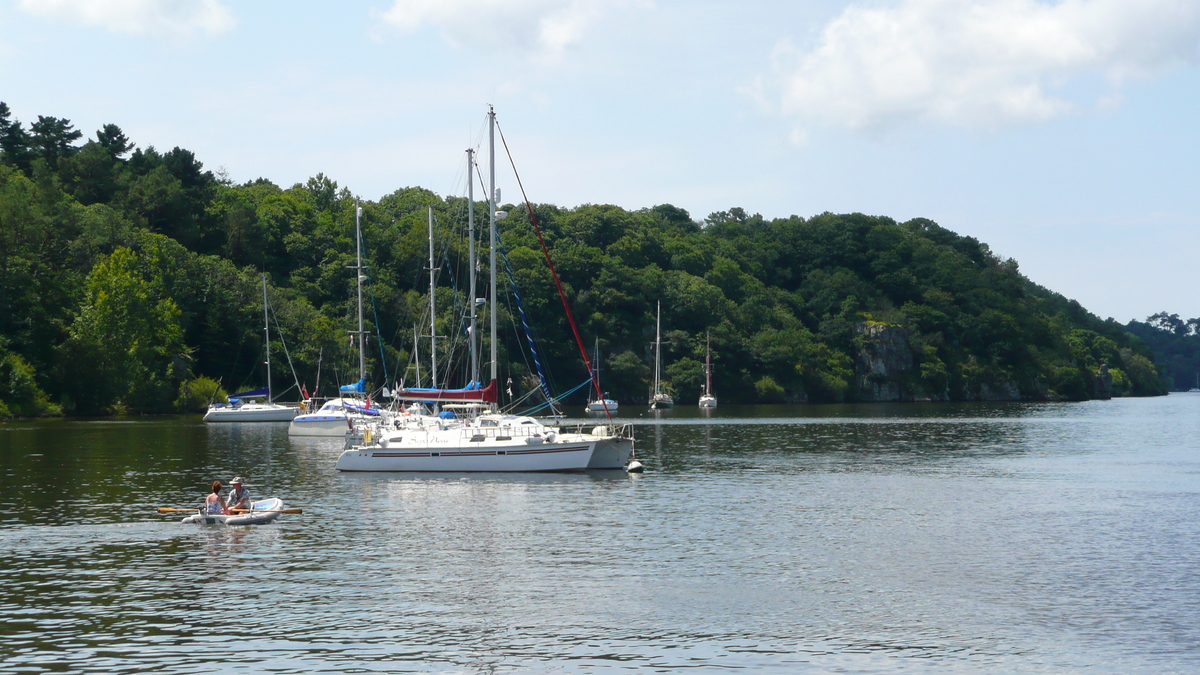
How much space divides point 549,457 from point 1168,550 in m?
29.5

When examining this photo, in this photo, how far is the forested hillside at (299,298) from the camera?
372 ft

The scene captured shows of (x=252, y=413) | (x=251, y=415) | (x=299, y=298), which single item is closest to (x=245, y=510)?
(x=251, y=415)

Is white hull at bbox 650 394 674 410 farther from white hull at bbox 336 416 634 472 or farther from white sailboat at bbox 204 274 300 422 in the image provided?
white hull at bbox 336 416 634 472

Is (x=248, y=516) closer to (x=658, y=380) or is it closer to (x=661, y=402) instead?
(x=661, y=402)

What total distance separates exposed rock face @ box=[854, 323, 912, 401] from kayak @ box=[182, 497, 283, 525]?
6496 inches

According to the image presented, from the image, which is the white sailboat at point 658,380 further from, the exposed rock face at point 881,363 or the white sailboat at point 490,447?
the white sailboat at point 490,447

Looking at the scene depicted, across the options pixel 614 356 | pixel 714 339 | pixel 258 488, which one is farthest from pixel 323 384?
pixel 258 488

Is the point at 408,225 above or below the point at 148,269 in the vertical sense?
above

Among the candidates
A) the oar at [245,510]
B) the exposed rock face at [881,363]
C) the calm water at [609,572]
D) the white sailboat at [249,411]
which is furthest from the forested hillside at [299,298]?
the oar at [245,510]

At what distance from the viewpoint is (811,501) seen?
160ft

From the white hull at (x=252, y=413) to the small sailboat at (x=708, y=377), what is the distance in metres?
62.3

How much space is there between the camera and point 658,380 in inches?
6718

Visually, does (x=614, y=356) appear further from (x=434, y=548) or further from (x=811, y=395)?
(x=434, y=548)

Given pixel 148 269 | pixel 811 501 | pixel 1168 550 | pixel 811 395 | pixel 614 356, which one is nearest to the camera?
pixel 1168 550
